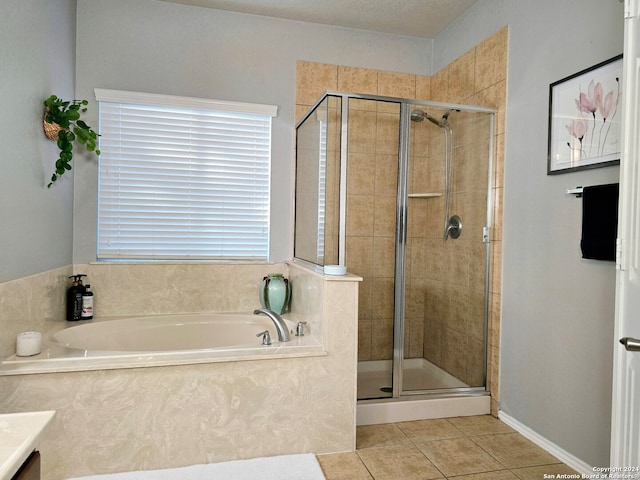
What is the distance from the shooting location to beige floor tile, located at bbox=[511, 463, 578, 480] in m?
2.10

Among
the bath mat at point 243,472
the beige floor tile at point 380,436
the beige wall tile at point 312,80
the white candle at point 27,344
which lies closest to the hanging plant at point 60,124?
the white candle at point 27,344

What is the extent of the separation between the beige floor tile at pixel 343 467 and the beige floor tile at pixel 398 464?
0.12 feet

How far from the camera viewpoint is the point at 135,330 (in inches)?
115

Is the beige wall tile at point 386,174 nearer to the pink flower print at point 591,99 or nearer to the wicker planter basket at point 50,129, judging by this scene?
the pink flower print at point 591,99

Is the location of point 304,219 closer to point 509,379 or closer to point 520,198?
point 520,198

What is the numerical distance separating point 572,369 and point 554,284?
0.43 m

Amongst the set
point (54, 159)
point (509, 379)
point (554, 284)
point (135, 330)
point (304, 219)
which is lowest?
point (509, 379)

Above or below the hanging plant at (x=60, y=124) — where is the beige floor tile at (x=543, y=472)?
below

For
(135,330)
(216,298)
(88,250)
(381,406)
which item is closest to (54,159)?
(88,250)

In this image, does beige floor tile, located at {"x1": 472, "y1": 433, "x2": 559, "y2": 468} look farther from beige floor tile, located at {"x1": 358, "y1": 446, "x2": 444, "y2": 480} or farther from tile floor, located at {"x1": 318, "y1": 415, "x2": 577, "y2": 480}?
beige floor tile, located at {"x1": 358, "y1": 446, "x2": 444, "y2": 480}

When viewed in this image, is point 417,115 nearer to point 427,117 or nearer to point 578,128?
point 427,117

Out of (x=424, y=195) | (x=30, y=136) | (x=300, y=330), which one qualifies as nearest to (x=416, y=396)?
(x=300, y=330)

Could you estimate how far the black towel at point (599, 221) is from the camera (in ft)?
6.24

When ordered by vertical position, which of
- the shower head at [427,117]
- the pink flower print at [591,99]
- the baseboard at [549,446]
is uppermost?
the shower head at [427,117]
